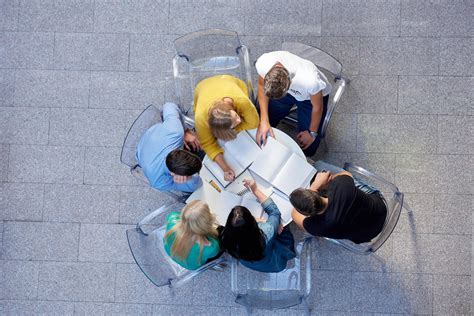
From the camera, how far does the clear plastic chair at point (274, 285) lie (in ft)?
9.33

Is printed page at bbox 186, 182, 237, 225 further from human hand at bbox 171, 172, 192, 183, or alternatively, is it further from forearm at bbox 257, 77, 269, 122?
forearm at bbox 257, 77, 269, 122

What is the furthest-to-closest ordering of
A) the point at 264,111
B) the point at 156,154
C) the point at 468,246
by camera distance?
1. the point at 468,246
2. the point at 264,111
3. the point at 156,154

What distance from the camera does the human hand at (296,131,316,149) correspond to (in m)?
3.02

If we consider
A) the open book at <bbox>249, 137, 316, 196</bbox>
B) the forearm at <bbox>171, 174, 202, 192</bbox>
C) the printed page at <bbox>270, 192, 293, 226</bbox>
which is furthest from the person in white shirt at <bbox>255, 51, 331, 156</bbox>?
the forearm at <bbox>171, 174, 202, 192</bbox>

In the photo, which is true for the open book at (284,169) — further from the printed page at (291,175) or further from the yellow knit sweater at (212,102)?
the yellow knit sweater at (212,102)

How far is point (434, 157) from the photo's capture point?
3.29 m

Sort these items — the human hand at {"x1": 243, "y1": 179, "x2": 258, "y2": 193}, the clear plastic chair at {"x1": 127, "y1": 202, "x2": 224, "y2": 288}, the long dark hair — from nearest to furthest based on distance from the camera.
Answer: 1. the long dark hair
2. the human hand at {"x1": 243, "y1": 179, "x2": 258, "y2": 193}
3. the clear plastic chair at {"x1": 127, "y1": 202, "x2": 224, "y2": 288}

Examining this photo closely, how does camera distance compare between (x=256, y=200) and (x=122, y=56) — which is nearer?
(x=256, y=200)

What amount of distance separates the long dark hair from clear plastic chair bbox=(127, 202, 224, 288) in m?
0.47

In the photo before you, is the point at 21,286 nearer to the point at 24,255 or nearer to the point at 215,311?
the point at 24,255

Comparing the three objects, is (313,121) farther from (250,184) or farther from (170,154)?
(170,154)

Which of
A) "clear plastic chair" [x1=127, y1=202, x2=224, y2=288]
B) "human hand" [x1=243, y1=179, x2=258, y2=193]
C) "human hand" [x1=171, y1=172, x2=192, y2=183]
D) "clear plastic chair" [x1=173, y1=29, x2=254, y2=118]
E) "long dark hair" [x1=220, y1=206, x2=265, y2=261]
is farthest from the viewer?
"clear plastic chair" [x1=173, y1=29, x2=254, y2=118]

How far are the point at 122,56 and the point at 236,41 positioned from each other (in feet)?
3.38

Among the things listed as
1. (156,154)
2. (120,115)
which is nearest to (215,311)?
(156,154)
